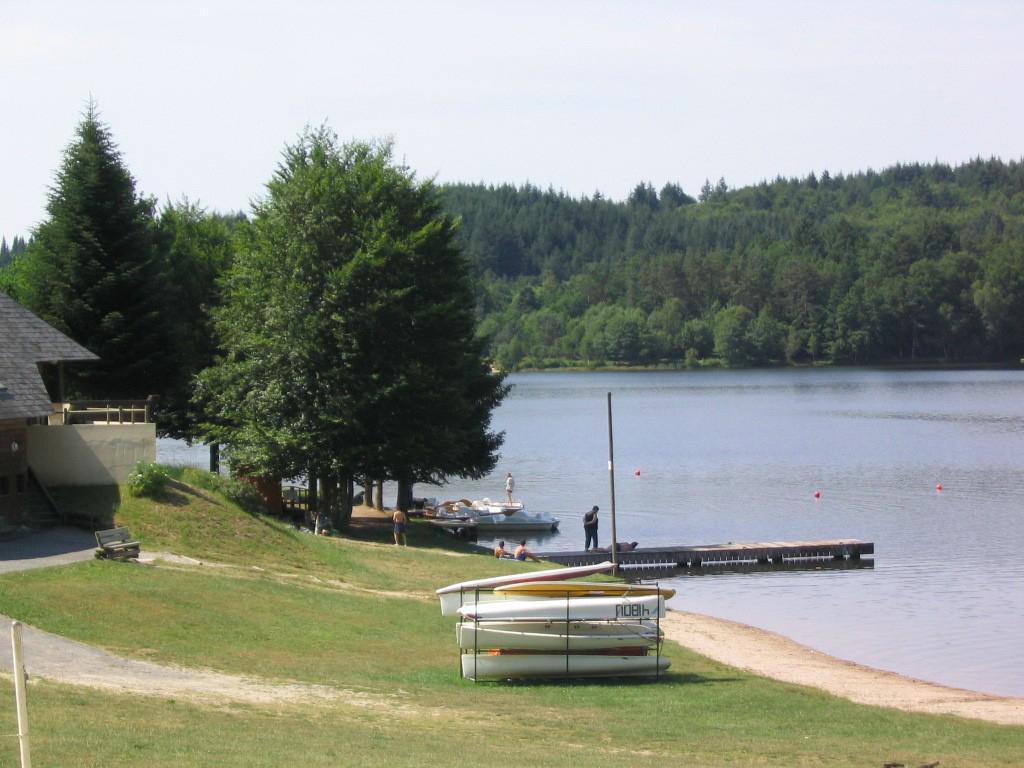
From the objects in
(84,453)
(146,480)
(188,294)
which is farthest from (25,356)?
(188,294)

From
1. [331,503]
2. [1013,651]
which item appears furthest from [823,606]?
[331,503]

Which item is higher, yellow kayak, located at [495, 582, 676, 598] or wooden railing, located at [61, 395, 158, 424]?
wooden railing, located at [61, 395, 158, 424]

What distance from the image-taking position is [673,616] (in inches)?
1382

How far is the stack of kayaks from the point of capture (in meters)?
22.5

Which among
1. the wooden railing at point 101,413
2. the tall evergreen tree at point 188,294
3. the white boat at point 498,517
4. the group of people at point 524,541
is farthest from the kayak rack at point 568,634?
the white boat at point 498,517

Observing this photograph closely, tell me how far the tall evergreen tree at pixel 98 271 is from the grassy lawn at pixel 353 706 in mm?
12450

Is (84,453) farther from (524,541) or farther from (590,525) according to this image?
(590,525)

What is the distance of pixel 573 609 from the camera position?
22797mm

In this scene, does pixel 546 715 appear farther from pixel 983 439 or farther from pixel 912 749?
pixel 983 439

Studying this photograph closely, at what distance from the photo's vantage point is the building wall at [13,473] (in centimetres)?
3266

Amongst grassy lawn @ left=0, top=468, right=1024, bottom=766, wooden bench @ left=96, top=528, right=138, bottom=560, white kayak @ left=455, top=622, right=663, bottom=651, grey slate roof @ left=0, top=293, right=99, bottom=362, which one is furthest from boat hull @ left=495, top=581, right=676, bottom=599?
grey slate roof @ left=0, top=293, right=99, bottom=362

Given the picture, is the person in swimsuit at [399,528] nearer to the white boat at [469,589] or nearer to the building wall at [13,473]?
the building wall at [13,473]

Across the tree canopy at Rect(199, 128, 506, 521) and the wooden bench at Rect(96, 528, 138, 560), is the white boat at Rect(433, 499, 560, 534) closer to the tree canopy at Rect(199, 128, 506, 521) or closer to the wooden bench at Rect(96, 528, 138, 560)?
the tree canopy at Rect(199, 128, 506, 521)

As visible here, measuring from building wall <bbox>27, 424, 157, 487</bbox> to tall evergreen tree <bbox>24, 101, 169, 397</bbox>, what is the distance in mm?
9553
